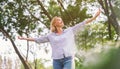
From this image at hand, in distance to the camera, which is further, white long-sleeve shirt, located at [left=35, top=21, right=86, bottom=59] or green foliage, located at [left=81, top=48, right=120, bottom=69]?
white long-sleeve shirt, located at [left=35, top=21, right=86, bottom=59]

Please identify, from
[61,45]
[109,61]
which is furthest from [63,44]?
[109,61]

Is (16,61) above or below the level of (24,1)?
below

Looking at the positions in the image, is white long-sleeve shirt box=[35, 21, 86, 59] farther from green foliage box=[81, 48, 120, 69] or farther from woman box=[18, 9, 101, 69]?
green foliage box=[81, 48, 120, 69]

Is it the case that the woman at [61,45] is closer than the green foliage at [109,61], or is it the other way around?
the green foliage at [109,61]

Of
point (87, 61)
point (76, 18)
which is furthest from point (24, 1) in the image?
point (87, 61)

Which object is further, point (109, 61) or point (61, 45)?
point (61, 45)

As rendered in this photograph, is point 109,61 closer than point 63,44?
Yes

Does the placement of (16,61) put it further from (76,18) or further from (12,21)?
(76,18)

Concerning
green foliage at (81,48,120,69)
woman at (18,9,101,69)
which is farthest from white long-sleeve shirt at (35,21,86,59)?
green foliage at (81,48,120,69)

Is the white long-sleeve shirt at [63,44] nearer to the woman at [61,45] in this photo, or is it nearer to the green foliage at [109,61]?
the woman at [61,45]

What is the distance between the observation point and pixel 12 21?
51.9ft

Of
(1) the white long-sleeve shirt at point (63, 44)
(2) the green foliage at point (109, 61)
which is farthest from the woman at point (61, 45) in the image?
(2) the green foliage at point (109, 61)

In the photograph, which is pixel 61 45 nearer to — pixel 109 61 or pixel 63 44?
pixel 63 44

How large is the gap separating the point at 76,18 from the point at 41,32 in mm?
3823
